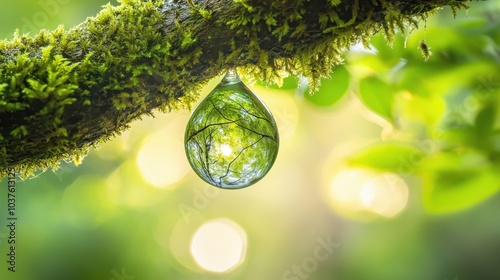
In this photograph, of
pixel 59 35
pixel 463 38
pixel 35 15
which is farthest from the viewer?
pixel 35 15

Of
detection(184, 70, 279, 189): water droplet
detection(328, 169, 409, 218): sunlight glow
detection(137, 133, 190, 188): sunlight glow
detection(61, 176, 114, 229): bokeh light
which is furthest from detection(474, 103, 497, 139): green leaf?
detection(61, 176, 114, 229): bokeh light

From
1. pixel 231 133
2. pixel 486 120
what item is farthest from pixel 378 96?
pixel 231 133

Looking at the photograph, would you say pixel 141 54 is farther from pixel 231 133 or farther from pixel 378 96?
pixel 378 96

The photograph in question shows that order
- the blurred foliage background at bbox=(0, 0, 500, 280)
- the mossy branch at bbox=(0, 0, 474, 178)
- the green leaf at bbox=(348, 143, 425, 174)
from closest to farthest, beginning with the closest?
1. the mossy branch at bbox=(0, 0, 474, 178)
2. the green leaf at bbox=(348, 143, 425, 174)
3. the blurred foliage background at bbox=(0, 0, 500, 280)

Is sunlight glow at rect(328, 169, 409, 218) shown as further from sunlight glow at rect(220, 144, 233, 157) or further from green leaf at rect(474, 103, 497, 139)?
sunlight glow at rect(220, 144, 233, 157)

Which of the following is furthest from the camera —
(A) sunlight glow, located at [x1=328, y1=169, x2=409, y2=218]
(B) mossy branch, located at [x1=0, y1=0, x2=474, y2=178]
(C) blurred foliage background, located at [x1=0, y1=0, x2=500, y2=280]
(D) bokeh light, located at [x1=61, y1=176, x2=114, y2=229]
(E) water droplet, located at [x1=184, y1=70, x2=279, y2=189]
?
(A) sunlight glow, located at [x1=328, y1=169, x2=409, y2=218]

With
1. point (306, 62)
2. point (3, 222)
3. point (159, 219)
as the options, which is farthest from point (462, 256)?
point (306, 62)

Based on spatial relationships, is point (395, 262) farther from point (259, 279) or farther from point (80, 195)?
point (80, 195)
